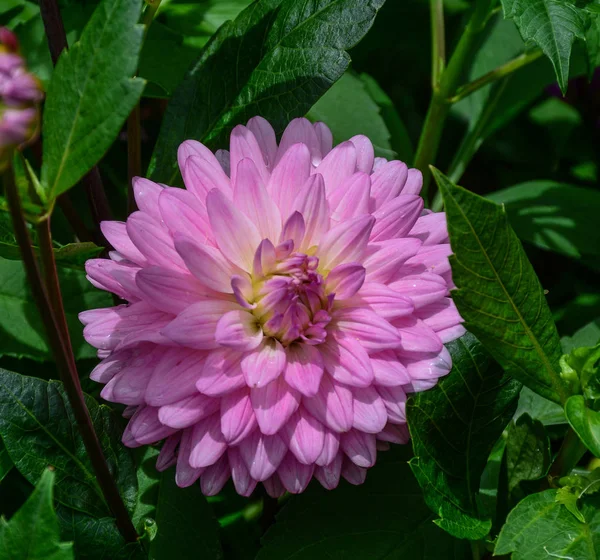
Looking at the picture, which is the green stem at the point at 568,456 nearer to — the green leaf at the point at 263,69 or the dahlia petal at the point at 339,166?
the dahlia petal at the point at 339,166

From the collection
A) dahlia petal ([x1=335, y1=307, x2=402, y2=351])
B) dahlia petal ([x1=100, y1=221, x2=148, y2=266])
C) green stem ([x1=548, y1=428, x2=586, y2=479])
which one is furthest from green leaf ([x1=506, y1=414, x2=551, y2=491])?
dahlia petal ([x1=100, y1=221, x2=148, y2=266])

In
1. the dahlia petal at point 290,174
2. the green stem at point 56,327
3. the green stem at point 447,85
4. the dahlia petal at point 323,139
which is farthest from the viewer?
the green stem at point 447,85

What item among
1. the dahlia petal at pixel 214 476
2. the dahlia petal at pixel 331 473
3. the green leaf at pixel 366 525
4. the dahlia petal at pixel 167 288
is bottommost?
the green leaf at pixel 366 525

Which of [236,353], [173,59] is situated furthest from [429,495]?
[173,59]

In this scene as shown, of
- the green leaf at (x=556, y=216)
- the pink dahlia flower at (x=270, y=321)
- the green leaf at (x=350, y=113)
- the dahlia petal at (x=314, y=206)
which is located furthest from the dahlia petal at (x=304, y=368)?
the green leaf at (x=556, y=216)

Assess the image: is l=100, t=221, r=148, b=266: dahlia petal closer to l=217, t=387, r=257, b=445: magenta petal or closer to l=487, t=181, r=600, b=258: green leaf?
l=217, t=387, r=257, b=445: magenta petal
